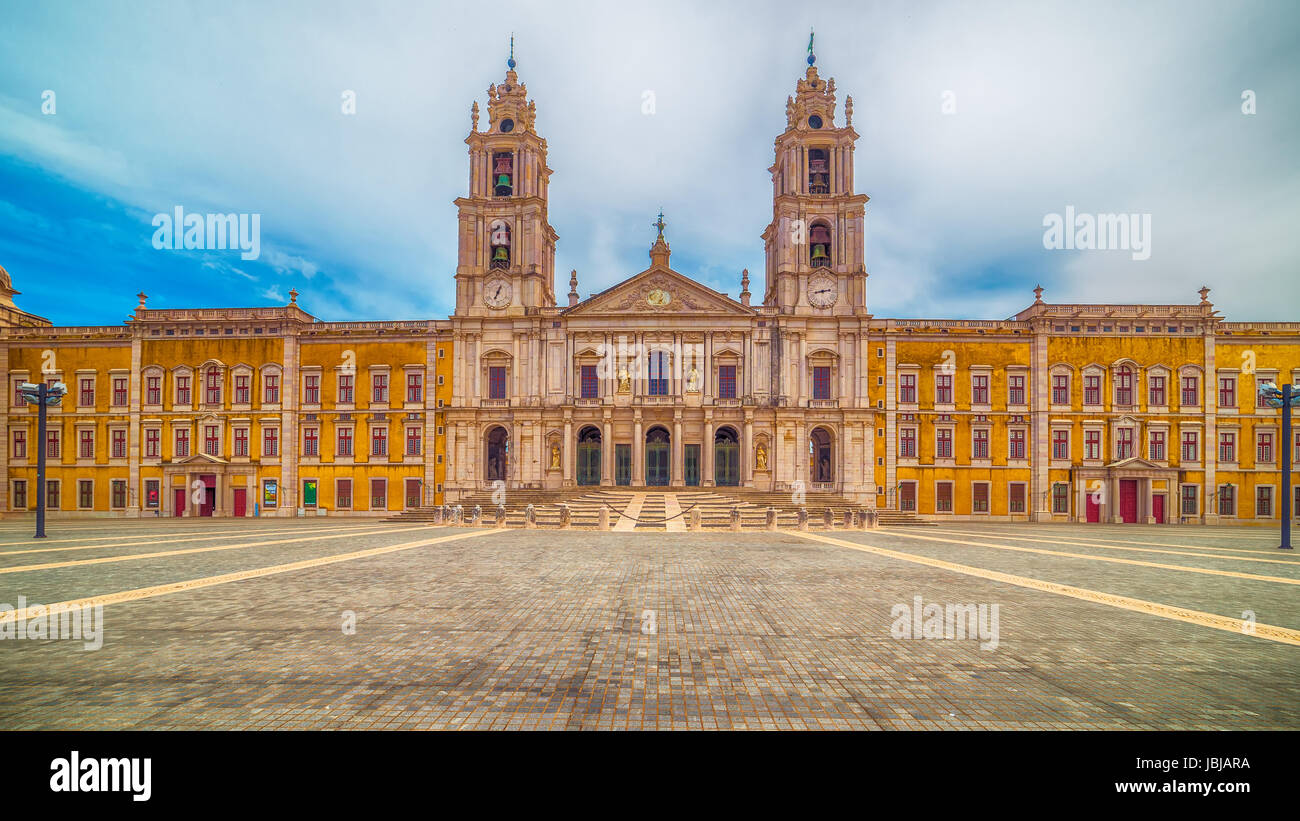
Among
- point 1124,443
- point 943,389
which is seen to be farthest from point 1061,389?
point 943,389

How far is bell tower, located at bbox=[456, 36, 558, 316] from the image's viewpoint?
124ft

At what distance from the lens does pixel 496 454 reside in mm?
37375

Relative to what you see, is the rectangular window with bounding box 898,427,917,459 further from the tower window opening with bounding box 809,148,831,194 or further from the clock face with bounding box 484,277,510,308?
the clock face with bounding box 484,277,510,308

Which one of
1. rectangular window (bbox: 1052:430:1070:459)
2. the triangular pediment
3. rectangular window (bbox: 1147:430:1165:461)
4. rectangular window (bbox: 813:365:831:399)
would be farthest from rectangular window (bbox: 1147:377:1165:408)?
the triangular pediment

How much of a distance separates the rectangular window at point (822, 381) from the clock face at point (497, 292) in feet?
68.2

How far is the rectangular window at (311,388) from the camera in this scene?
36.4 metres

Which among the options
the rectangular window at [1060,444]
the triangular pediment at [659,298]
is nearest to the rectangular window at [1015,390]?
the rectangular window at [1060,444]

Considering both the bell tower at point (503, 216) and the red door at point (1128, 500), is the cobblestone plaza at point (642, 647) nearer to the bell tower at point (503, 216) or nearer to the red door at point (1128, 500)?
the red door at point (1128, 500)

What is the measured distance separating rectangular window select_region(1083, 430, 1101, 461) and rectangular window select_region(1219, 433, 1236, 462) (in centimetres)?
679

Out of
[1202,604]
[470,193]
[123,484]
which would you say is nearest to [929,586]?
[1202,604]

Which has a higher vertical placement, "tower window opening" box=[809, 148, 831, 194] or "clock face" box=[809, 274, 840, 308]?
"tower window opening" box=[809, 148, 831, 194]
